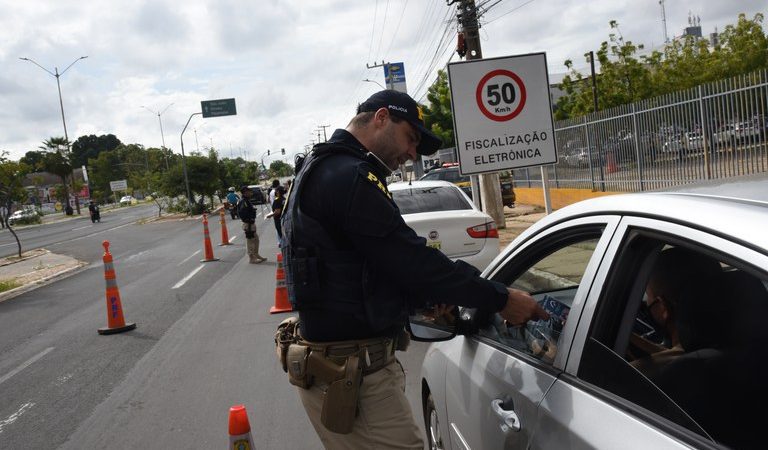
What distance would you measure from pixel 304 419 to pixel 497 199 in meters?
11.9

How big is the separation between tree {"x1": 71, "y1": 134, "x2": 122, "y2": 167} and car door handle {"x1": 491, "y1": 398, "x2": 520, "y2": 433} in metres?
153

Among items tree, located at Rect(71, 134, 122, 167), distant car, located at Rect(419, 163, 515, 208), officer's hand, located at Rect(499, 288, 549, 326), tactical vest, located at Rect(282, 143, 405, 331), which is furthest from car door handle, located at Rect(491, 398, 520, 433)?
tree, located at Rect(71, 134, 122, 167)

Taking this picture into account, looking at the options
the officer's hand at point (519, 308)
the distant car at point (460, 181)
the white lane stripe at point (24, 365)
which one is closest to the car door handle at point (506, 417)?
the officer's hand at point (519, 308)

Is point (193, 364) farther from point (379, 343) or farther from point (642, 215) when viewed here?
point (642, 215)

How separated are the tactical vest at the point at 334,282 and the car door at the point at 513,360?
17.8 inches

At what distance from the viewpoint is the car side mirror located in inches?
A: 109

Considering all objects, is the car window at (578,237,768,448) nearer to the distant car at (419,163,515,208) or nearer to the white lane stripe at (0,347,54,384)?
the white lane stripe at (0,347,54,384)

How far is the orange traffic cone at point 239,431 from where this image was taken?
276cm

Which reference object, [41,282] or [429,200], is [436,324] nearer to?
[429,200]

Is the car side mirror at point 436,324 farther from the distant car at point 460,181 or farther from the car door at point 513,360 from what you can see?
the distant car at point 460,181

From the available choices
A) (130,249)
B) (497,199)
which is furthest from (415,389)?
(130,249)

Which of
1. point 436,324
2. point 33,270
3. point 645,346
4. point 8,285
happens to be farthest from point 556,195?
point 645,346

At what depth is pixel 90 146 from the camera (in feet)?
474

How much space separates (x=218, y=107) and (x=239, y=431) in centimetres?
5053
